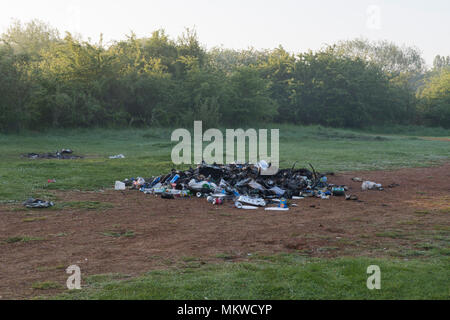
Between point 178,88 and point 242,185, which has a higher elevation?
point 178,88

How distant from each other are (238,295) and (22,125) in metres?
25.2

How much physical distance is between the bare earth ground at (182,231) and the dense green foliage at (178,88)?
19.1 metres

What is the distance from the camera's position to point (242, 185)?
10742mm

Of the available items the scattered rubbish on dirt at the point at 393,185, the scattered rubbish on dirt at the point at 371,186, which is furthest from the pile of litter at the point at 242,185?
the scattered rubbish on dirt at the point at 393,185

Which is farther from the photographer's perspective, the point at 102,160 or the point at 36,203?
the point at 102,160

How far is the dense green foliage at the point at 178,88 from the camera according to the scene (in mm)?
27625

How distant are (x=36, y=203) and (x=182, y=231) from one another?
3.41 m

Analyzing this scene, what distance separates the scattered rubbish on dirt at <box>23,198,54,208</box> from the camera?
28.9 feet

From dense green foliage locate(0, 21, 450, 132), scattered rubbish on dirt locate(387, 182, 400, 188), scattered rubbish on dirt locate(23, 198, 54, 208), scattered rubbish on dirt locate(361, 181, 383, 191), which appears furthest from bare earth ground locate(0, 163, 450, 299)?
dense green foliage locate(0, 21, 450, 132)

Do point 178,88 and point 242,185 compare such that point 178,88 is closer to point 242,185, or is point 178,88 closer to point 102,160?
point 102,160

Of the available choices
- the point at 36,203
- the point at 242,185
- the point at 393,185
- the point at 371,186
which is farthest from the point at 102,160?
the point at 393,185

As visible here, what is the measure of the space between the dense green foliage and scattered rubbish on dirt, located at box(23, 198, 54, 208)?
60.5 feet

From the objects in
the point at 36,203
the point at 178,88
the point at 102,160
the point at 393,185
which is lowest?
the point at 393,185

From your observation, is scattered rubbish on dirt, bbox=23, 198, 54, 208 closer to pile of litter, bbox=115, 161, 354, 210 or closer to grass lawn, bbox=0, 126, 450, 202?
grass lawn, bbox=0, 126, 450, 202
